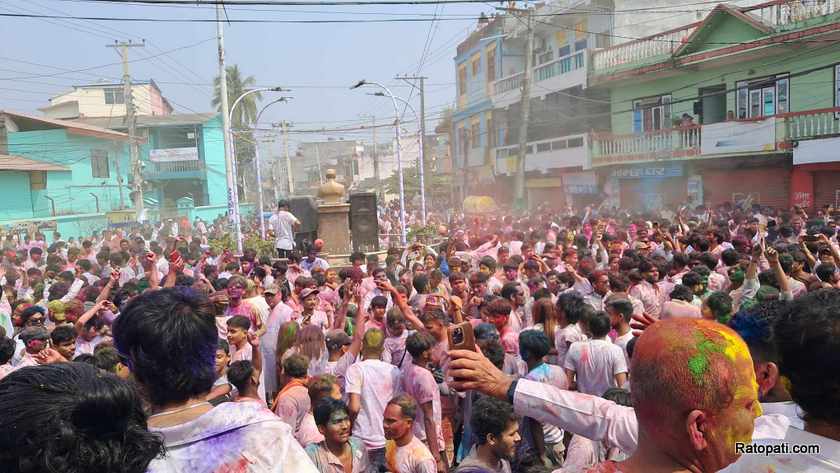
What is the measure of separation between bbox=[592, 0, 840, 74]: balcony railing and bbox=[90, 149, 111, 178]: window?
25.8m

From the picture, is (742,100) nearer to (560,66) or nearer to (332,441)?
(560,66)

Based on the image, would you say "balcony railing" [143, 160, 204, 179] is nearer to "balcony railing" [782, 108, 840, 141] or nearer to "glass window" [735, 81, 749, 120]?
"glass window" [735, 81, 749, 120]

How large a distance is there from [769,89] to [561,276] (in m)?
16.3

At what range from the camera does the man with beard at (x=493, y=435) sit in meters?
3.49

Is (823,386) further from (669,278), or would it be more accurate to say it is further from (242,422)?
(669,278)

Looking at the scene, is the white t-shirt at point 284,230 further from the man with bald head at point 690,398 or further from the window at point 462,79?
the window at point 462,79

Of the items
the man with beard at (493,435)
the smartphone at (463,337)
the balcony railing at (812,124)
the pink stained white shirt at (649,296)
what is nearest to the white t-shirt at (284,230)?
the pink stained white shirt at (649,296)

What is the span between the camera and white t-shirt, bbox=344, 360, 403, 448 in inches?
181

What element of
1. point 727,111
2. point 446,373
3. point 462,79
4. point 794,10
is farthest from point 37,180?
point 446,373

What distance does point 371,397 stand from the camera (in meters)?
4.63

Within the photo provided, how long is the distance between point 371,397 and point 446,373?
3.47 feet

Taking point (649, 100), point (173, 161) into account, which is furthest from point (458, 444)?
point (173, 161)

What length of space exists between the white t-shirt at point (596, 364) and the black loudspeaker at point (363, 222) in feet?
46.2

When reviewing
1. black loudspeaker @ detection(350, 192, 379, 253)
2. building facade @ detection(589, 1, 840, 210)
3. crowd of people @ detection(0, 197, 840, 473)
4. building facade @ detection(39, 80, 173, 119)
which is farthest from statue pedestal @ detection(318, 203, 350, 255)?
building facade @ detection(39, 80, 173, 119)
